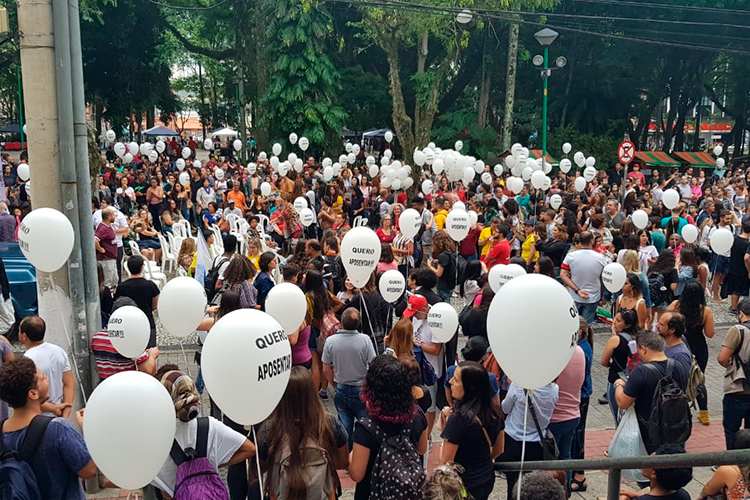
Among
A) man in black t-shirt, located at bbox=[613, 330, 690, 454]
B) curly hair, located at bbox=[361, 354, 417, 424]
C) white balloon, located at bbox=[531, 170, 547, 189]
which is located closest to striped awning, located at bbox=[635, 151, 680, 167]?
white balloon, located at bbox=[531, 170, 547, 189]

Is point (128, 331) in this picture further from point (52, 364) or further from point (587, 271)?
point (587, 271)

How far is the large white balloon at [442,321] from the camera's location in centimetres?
571

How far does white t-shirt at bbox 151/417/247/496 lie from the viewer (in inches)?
144

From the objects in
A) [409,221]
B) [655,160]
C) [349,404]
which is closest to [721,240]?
[409,221]

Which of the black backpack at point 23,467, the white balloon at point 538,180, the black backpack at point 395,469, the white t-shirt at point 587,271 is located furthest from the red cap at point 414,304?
the white balloon at point 538,180

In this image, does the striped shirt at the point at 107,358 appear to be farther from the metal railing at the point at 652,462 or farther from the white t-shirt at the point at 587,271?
the white t-shirt at the point at 587,271

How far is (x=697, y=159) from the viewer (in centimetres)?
3666

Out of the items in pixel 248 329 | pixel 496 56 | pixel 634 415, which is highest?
pixel 496 56

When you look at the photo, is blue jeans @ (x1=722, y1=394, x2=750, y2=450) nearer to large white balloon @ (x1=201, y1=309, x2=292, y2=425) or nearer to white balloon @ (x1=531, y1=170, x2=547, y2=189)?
large white balloon @ (x1=201, y1=309, x2=292, y2=425)

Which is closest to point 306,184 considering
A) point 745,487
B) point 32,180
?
point 32,180

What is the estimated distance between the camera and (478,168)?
1839cm

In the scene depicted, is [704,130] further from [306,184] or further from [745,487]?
[745,487]

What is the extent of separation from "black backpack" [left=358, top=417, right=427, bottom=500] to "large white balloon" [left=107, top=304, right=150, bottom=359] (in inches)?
83.5

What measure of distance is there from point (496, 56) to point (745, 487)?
31.4 metres
